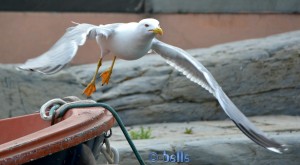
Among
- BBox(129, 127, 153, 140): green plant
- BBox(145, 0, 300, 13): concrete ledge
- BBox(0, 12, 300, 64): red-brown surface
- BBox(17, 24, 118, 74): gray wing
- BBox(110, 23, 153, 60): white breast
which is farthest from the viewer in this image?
BBox(145, 0, 300, 13): concrete ledge

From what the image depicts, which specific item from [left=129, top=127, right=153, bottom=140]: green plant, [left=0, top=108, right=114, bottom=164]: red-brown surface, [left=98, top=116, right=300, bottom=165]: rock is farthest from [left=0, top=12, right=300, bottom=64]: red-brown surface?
[left=0, top=108, right=114, bottom=164]: red-brown surface

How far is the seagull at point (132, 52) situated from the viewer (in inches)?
143

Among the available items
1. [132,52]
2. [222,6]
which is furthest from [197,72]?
[222,6]

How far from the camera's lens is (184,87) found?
6.89m

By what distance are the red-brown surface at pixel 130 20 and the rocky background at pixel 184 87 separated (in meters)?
0.55

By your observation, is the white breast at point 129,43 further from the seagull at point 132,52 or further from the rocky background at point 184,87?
the rocky background at point 184,87

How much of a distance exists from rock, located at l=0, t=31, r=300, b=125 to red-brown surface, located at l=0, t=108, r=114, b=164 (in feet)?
10.7

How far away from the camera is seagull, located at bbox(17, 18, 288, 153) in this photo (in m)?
3.62

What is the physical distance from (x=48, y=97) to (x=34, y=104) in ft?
0.44

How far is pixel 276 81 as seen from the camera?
705 centimetres

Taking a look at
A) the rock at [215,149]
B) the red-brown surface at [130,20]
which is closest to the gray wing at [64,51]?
the rock at [215,149]

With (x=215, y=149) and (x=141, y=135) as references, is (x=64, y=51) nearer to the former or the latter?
(x=215, y=149)

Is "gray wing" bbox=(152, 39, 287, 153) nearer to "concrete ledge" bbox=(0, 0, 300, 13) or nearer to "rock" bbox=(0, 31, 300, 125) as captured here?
"rock" bbox=(0, 31, 300, 125)

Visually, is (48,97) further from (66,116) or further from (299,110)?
(66,116)
